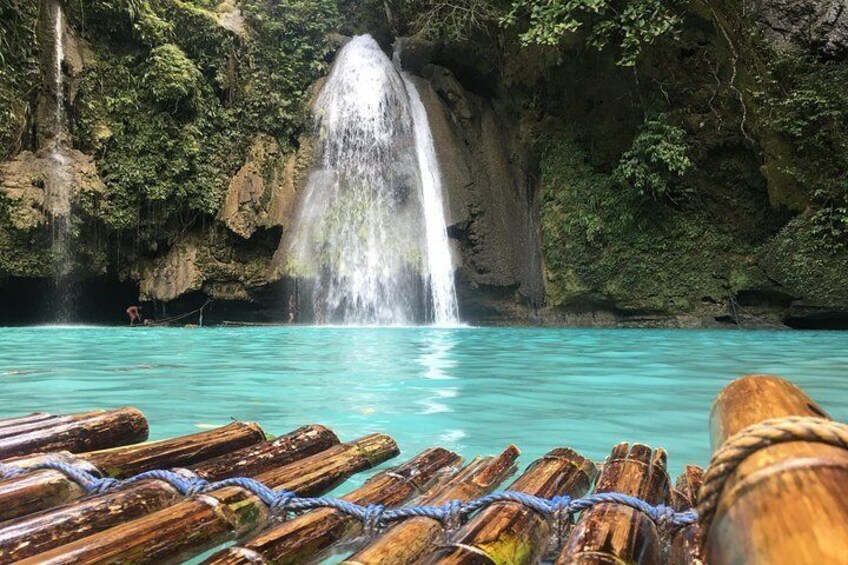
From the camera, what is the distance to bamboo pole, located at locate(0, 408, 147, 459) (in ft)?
8.16

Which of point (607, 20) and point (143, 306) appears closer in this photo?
point (607, 20)

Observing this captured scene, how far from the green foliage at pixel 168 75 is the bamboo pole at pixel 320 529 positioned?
15.0 metres

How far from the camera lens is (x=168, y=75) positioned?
1516 centimetres

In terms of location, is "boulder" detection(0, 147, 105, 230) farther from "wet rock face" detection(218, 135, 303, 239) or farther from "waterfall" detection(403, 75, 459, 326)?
"waterfall" detection(403, 75, 459, 326)

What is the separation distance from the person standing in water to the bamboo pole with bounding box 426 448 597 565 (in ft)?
50.4

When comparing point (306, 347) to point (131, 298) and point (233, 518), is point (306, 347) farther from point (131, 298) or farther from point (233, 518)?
point (131, 298)

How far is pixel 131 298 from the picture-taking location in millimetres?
17156

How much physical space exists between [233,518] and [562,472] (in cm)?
128

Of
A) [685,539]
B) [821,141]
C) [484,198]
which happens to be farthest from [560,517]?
[484,198]

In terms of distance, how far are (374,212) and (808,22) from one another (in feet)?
33.8

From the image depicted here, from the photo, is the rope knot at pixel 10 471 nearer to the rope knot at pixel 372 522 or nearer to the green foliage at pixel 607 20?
the rope knot at pixel 372 522

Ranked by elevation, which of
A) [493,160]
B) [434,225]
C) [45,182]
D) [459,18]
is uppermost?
[459,18]

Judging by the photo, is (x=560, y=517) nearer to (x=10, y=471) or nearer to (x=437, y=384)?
(x=10, y=471)

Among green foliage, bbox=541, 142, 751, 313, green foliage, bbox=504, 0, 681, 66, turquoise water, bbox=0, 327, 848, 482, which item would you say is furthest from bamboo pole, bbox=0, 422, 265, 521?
green foliage, bbox=541, 142, 751, 313
